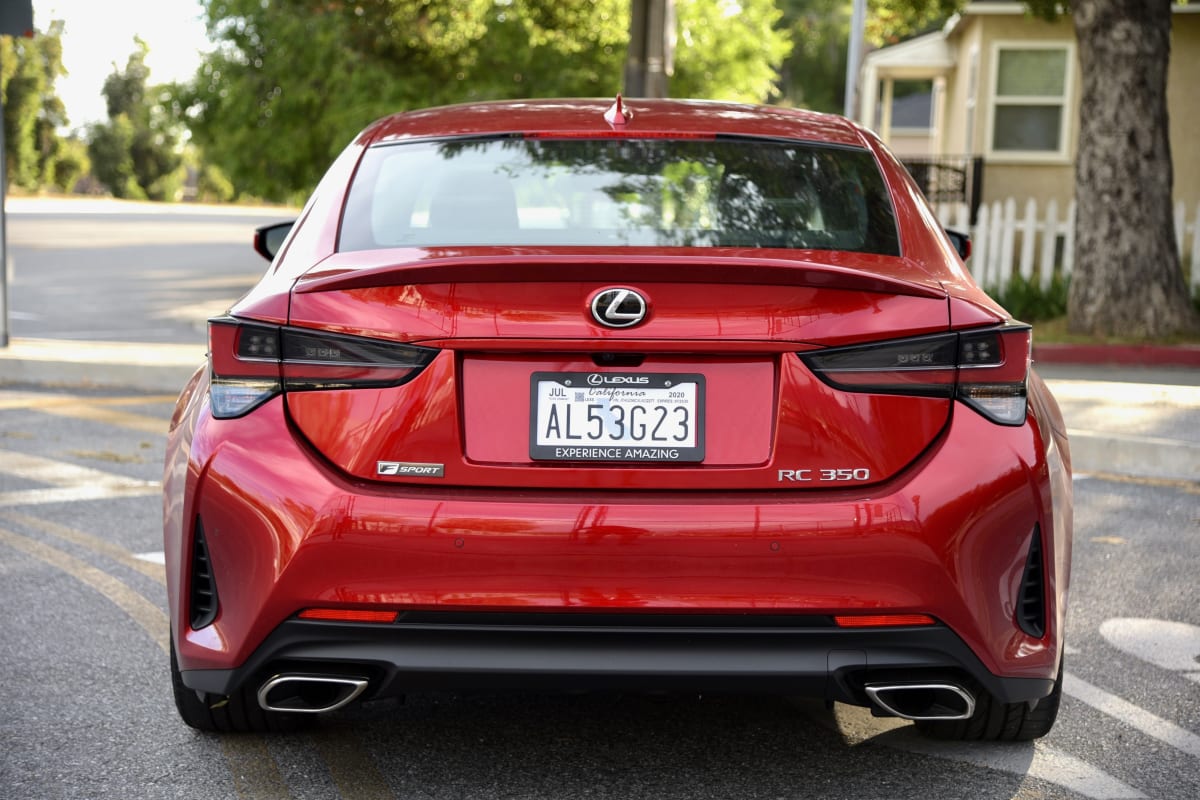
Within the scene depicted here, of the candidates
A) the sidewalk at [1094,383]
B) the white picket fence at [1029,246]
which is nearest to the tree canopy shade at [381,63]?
the white picket fence at [1029,246]

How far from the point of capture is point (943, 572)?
3.08 m

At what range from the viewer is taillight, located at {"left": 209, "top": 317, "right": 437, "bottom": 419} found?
3.11m

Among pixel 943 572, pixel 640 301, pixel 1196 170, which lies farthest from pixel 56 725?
pixel 1196 170

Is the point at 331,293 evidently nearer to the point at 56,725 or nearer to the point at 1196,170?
the point at 56,725

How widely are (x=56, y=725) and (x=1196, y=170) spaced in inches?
883

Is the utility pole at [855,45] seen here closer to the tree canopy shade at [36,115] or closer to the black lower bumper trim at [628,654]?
the black lower bumper trim at [628,654]

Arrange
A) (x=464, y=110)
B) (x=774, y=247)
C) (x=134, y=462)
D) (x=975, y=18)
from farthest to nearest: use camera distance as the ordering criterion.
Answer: (x=975, y=18) < (x=134, y=462) < (x=464, y=110) < (x=774, y=247)

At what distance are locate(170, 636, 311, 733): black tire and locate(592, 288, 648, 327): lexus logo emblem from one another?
1.33m

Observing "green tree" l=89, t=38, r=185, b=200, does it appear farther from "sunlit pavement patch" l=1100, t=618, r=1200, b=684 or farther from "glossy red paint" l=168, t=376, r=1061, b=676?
"glossy red paint" l=168, t=376, r=1061, b=676

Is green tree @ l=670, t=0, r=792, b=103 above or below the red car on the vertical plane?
above

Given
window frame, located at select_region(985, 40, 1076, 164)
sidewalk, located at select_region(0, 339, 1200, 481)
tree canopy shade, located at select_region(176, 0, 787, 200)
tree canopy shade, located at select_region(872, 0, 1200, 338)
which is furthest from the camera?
window frame, located at select_region(985, 40, 1076, 164)

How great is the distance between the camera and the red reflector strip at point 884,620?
3072 millimetres

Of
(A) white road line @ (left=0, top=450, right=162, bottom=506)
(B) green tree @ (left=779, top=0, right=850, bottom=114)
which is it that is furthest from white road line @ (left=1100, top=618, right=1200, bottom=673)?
(B) green tree @ (left=779, top=0, right=850, bottom=114)

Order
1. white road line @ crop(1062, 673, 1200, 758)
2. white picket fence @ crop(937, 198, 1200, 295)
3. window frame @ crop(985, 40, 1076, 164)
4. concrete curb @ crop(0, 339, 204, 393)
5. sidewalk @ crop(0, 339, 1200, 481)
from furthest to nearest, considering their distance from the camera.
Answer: window frame @ crop(985, 40, 1076, 164) → white picket fence @ crop(937, 198, 1200, 295) → concrete curb @ crop(0, 339, 204, 393) → sidewalk @ crop(0, 339, 1200, 481) → white road line @ crop(1062, 673, 1200, 758)
